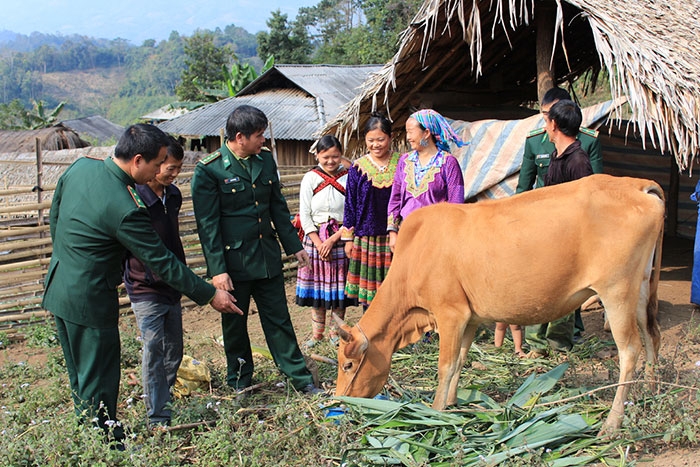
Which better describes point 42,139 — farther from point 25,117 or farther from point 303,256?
point 303,256

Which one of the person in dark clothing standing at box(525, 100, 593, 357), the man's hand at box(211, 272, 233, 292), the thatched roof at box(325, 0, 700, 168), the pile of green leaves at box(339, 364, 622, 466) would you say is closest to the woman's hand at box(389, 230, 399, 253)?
the person in dark clothing standing at box(525, 100, 593, 357)

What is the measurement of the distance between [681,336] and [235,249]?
3951 mm

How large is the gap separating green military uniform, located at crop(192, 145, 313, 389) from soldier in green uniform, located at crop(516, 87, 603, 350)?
6.41ft

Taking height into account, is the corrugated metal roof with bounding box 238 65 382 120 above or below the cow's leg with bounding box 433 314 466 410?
above

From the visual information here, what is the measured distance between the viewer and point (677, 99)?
579cm

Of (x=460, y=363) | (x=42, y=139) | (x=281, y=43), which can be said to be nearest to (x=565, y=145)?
(x=460, y=363)

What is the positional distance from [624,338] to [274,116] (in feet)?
51.3

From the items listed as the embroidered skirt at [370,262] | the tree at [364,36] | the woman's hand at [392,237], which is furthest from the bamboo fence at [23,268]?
the tree at [364,36]

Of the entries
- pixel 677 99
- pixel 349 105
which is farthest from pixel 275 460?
pixel 349 105

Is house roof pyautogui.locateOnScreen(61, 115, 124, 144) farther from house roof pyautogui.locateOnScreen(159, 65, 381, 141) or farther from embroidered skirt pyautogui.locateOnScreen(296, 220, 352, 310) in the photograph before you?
embroidered skirt pyautogui.locateOnScreen(296, 220, 352, 310)

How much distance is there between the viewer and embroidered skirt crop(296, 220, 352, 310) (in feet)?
19.9

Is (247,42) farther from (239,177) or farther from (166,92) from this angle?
(239,177)

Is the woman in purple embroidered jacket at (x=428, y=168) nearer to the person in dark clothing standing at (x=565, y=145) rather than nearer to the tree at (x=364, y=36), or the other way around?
the person in dark clothing standing at (x=565, y=145)

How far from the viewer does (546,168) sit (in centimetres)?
537
